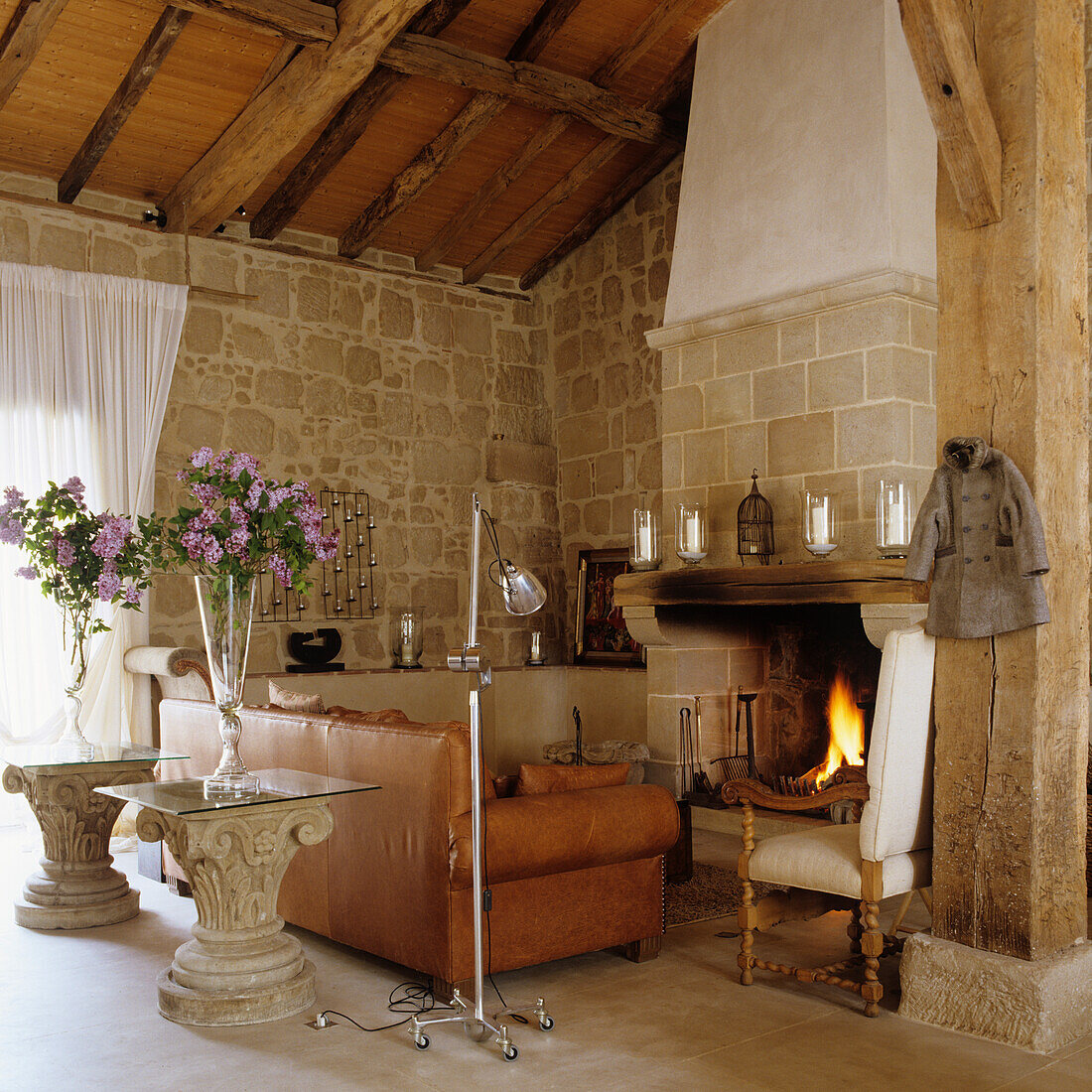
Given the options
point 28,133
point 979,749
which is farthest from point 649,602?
point 28,133

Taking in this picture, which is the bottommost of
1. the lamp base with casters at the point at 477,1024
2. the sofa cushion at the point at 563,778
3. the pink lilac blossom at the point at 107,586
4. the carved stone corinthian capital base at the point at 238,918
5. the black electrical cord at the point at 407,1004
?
the black electrical cord at the point at 407,1004

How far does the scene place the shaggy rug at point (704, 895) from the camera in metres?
4.43

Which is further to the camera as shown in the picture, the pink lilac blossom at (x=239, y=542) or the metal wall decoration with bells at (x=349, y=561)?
the metal wall decoration with bells at (x=349, y=561)

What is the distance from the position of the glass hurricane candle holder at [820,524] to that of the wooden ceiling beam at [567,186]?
3.23 m

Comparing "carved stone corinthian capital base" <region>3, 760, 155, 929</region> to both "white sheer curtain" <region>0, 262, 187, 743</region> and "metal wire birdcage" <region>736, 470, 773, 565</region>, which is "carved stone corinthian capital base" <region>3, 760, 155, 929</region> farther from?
"metal wire birdcage" <region>736, 470, 773, 565</region>

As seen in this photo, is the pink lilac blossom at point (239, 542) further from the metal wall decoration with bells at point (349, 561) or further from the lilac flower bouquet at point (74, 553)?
the metal wall decoration with bells at point (349, 561)

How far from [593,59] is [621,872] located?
5.05 m

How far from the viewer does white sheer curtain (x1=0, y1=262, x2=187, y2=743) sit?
6.13m

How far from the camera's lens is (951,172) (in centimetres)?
316

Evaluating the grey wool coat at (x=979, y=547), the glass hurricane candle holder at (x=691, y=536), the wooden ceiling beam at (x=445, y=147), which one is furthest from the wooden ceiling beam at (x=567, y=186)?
the grey wool coat at (x=979, y=547)

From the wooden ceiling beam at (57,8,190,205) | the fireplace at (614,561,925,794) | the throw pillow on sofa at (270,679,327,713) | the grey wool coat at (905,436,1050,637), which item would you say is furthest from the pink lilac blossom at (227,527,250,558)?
the wooden ceiling beam at (57,8,190,205)

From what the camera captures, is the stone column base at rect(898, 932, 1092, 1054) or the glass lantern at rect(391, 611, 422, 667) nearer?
the stone column base at rect(898, 932, 1092, 1054)

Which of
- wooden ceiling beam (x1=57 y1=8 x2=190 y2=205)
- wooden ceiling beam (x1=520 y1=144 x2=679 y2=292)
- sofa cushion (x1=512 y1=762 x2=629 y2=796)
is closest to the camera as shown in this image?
sofa cushion (x1=512 y1=762 x2=629 y2=796)

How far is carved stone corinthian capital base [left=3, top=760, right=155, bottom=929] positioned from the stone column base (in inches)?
115
